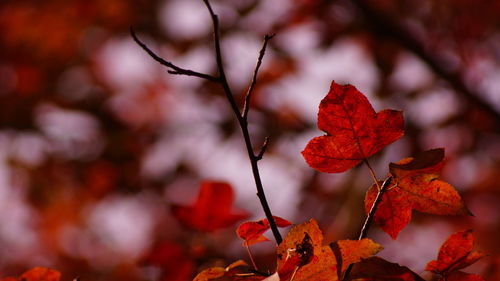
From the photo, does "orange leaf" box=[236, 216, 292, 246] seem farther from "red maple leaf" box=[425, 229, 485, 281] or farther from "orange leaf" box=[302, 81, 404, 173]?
"red maple leaf" box=[425, 229, 485, 281]

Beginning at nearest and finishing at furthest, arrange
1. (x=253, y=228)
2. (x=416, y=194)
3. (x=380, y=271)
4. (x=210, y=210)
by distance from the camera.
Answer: (x=380, y=271) < (x=416, y=194) < (x=253, y=228) < (x=210, y=210)

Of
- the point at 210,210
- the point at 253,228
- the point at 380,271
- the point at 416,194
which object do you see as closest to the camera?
the point at 380,271

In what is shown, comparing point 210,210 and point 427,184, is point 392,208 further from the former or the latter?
point 210,210

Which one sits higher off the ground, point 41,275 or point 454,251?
point 41,275

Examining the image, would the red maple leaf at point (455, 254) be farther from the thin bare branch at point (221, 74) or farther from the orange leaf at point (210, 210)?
the orange leaf at point (210, 210)

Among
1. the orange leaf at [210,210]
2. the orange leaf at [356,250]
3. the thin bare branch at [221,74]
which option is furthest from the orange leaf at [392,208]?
the orange leaf at [210,210]

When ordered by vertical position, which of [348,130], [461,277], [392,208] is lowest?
[461,277]

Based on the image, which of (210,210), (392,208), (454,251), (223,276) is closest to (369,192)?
(392,208)
